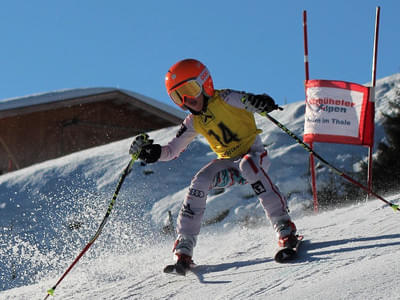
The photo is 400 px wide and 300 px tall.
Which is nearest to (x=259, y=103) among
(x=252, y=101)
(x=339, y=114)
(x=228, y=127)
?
(x=252, y=101)

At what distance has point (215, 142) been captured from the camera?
Answer: 5047mm

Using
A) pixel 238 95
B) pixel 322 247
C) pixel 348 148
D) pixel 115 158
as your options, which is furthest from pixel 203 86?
pixel 115 158

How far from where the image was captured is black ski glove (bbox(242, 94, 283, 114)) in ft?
15.5

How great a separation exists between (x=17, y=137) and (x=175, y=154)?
548 inches

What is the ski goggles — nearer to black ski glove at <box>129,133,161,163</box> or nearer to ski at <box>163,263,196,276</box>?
black ski glove at <box>129,133,161,163</box>

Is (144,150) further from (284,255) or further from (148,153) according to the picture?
(284,255)

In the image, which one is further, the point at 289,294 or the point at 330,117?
the point at 330,117

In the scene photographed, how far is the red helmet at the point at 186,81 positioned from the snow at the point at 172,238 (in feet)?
4.62

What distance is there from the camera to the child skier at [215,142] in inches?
184

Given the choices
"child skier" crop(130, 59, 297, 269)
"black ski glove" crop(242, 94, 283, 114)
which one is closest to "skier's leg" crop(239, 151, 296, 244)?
"child skier" crop(130, 59, 297, 269)

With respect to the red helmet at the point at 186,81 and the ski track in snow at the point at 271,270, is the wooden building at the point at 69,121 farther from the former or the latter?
the red helmet at the point at 186,81

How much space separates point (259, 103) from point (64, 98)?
13700mm

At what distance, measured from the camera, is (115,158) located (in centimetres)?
1452

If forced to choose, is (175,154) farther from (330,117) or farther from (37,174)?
(37,174)
